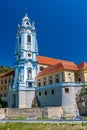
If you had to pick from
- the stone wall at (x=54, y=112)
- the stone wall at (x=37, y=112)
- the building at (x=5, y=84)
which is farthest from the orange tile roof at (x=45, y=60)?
the stone wall at (x=54, y=112)

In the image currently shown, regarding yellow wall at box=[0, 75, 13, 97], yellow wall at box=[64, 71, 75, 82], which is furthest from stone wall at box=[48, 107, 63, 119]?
yellow wall at box=[0, 75, 13, 97]

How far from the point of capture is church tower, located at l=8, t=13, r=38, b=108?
70.1 m

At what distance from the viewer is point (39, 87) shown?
70.4 meters

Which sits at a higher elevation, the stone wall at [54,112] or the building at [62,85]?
the building at [62,85]

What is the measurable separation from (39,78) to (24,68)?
18.5 feet

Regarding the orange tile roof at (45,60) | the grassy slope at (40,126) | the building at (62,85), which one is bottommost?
the grassy slope at (40,126)

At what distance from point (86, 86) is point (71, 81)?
14.3 ft

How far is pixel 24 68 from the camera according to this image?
2859 inches

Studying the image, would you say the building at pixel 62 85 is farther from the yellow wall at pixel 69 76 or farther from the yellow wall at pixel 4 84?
the yellow wall at pixel 4 84

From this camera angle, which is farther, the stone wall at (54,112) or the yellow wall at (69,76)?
the yellow wall at (69,76)

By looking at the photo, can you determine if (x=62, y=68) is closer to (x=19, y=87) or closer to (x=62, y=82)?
(x=62, y=82)

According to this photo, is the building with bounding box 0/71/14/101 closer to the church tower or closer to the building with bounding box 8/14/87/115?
the church tower

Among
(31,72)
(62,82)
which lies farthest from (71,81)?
(31,72)

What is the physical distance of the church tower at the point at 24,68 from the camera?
230 feet
